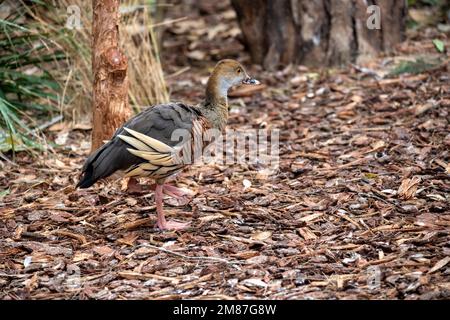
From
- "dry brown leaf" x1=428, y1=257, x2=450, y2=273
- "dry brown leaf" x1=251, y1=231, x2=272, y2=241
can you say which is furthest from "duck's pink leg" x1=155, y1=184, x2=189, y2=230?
"dry brown leaf" x1=428, y1=257, x2=450, y2=273

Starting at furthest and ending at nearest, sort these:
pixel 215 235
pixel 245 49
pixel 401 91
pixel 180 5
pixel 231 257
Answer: pixel 180 5 → pixel 245 49 → pixel 401 91 → pixel 215 235 → pixel 231 257

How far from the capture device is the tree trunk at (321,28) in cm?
787

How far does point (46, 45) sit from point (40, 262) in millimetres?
2755

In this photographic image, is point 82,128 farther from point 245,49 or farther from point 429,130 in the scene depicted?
point 429,130

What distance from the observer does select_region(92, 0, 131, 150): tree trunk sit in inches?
218

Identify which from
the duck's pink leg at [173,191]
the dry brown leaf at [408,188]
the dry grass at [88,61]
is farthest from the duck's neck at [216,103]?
the dry grass at [88,61]

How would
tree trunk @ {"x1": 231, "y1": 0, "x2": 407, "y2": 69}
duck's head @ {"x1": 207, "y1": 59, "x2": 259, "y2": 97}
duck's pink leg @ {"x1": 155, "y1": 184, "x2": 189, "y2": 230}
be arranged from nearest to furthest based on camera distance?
duck's pink leg @ {"x1": 155, "y1": 184, "x2": 189, "y2": 230} → duck's head @ {"x1": 207, "y1": 59, "x2": 259, "y2": 97} → tree trunk @ {"x1": 231, "y1": 0, "x2": 407, "y2": 69}

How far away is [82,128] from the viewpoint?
7.03 m

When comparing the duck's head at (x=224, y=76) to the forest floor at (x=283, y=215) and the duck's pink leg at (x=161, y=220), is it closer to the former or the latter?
the forest floor at (x=283, y=215)

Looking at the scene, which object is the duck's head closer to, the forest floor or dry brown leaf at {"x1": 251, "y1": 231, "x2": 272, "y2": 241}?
the forest floor

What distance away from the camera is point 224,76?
550 cm

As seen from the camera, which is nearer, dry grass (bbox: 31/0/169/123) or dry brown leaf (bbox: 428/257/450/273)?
dry brown leaf (bbox: 428/257/450/273)

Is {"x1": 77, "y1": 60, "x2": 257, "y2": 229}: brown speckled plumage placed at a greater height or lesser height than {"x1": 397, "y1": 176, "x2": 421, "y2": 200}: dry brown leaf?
greater
